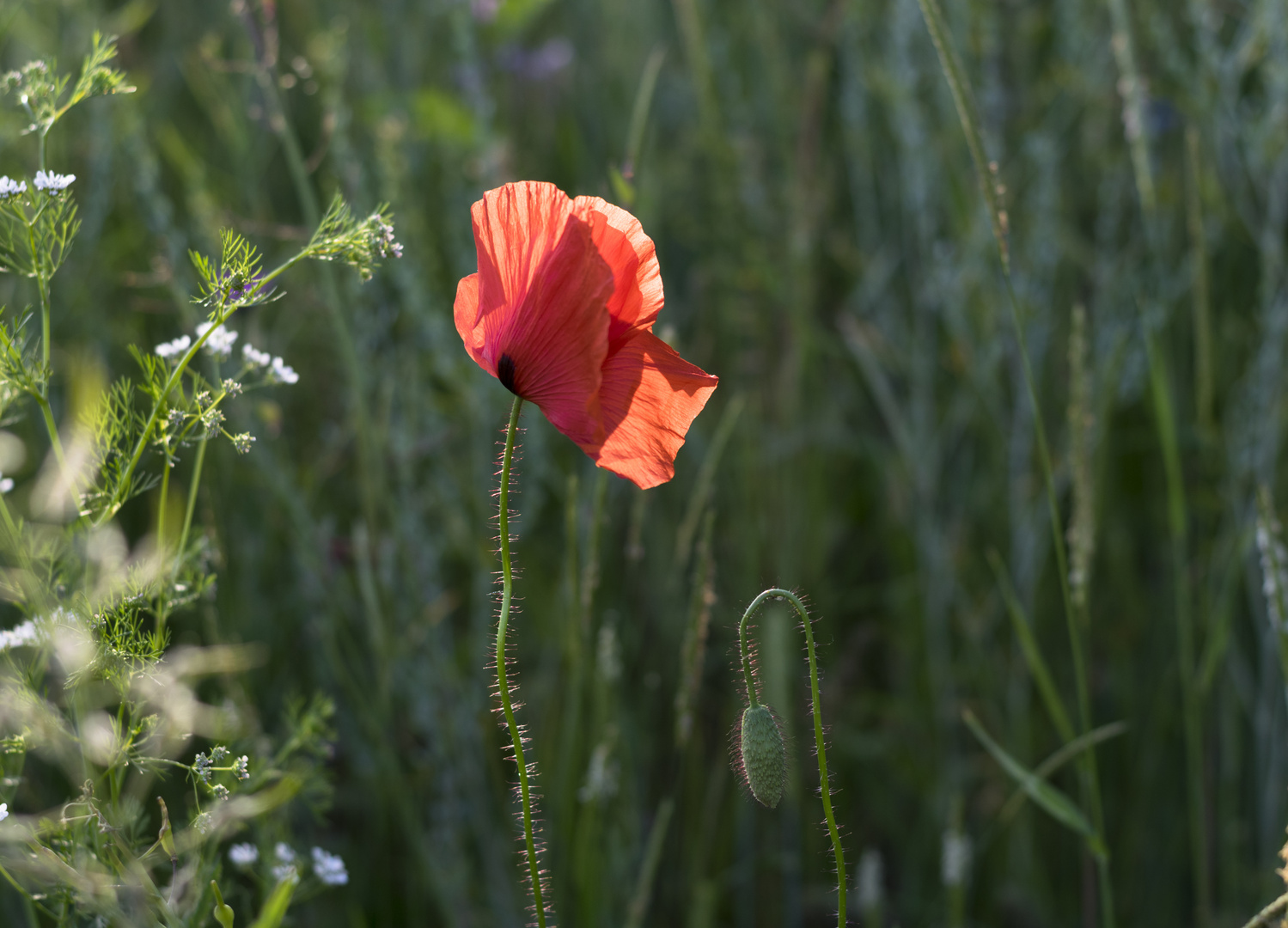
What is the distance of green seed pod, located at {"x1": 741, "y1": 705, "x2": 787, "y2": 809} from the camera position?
0.66 metres

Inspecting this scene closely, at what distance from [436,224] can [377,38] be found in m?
0.45

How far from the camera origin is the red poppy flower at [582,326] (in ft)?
2.17

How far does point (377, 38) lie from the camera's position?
2.29m

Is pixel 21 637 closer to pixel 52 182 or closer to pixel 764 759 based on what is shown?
pixel 52 182

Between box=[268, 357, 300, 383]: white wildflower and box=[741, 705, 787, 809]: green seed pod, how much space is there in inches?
15.7

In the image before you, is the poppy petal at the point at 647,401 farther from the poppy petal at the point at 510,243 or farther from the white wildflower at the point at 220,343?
the white wildflower at the point at 220,343

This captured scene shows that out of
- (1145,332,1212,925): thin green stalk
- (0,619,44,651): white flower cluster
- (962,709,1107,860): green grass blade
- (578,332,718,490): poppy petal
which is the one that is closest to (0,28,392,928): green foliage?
(0,619,44,651): white flower cluster

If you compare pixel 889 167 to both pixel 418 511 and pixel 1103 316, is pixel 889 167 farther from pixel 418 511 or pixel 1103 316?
pixel 418 511

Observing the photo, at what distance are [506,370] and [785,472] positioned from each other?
111 cm

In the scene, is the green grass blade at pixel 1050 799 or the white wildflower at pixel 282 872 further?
the green grass blade at pixel 1050 799

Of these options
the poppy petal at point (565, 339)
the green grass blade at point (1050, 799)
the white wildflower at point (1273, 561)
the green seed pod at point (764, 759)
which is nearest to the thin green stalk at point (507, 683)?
the poppy petal at point (565, 339)

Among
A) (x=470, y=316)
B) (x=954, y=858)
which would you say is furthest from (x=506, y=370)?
(x=954, y=858)

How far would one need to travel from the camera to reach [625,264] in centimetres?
71

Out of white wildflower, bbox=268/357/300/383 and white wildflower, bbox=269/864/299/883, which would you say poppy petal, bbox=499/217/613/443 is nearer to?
white wildflower, bbox=268/357/300/383
